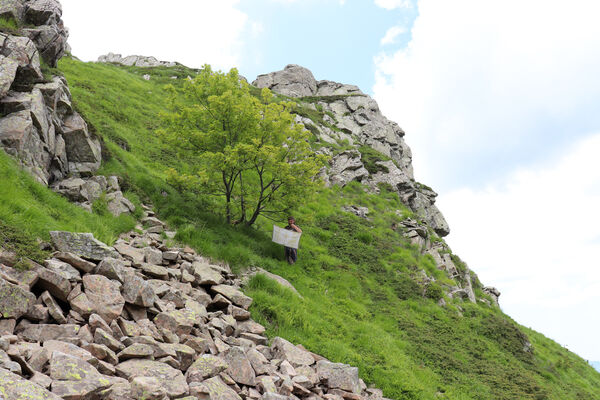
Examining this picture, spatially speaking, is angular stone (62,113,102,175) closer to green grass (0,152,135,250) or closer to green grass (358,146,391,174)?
green grass (0,152,135,250)

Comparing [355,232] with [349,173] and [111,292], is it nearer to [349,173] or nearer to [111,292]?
[349,173]

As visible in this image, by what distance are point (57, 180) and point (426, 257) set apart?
2286 cm

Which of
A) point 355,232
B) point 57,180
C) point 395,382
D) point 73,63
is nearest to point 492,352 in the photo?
point 395,382

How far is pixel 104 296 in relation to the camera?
7750 millimetres

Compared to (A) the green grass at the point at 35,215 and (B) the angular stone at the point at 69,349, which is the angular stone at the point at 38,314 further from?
(A) the green grass at the point at 35,215

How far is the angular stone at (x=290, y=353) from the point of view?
9.76 metres

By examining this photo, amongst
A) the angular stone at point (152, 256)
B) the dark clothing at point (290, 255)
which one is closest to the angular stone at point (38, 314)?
the angular stone at point (152, 256)

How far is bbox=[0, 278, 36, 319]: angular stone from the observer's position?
6.16 m

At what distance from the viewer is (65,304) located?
24.3 ft

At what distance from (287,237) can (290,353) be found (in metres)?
8.34

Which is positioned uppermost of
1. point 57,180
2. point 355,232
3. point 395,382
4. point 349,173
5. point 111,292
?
point 349,173

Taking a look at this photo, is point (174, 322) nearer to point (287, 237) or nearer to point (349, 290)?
point (287, 237)

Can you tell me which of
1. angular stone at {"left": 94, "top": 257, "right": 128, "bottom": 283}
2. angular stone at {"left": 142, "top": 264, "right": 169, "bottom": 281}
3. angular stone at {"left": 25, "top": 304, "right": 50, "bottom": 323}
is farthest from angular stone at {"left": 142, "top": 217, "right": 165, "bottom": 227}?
angular stone at {"left": 25, "top": 304, "right": 50, "bottom": 323}

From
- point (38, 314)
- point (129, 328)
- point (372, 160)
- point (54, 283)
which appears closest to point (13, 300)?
point (38, 314)
